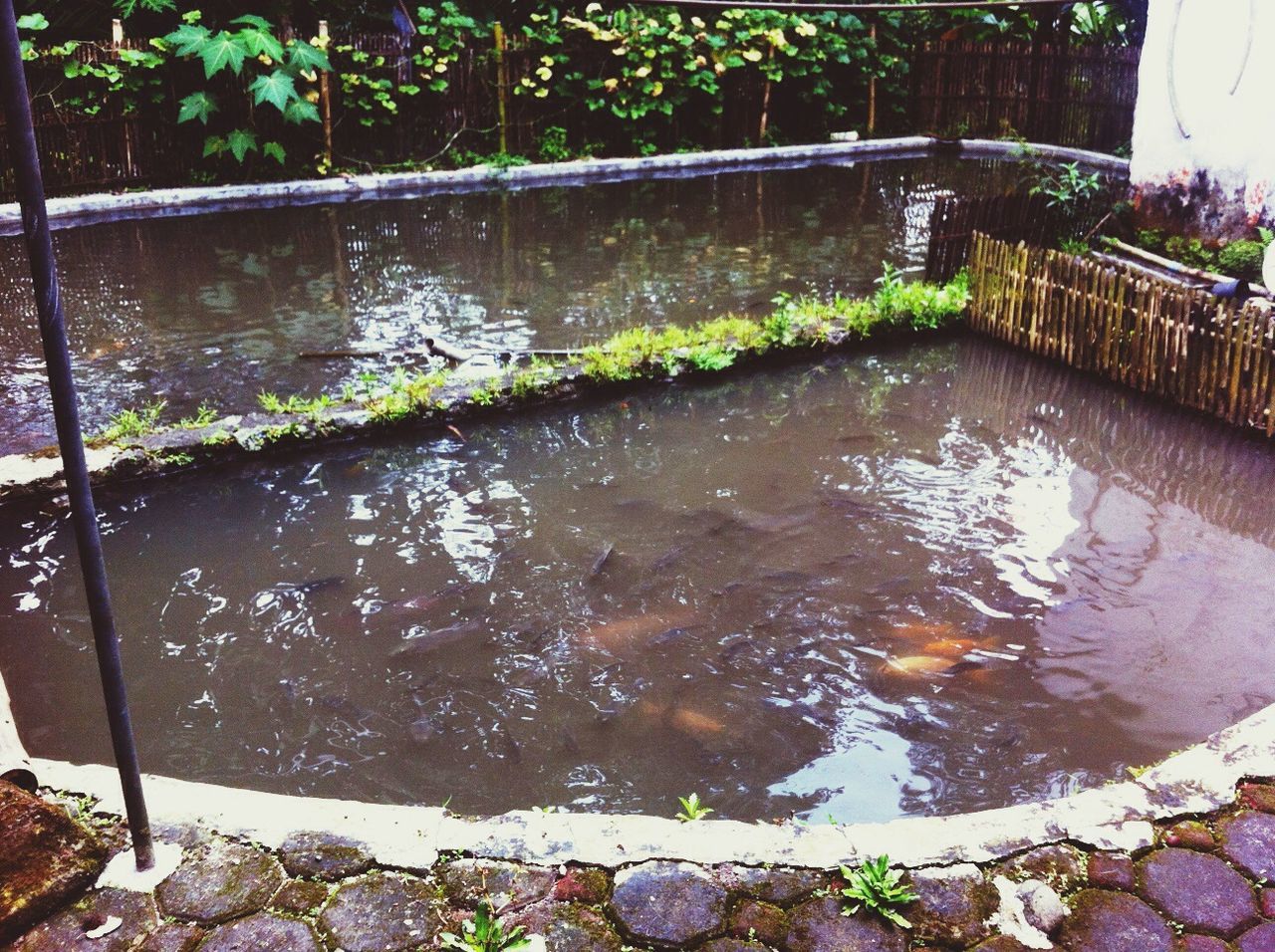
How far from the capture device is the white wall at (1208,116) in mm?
9344

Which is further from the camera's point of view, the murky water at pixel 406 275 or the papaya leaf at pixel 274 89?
the papaya leaf at pixel 274 89

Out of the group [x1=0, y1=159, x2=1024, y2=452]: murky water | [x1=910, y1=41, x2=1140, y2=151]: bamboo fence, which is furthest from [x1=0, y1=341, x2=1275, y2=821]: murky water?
[x1=910, y1=41, x2=1140, y2=151]: bamboo fence

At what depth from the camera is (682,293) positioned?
10.3 meters

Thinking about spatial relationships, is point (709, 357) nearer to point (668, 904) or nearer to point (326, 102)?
point (668, 904)

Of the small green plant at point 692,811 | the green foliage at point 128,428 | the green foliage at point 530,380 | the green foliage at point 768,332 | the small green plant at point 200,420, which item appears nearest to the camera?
the small green plant at point 692,811

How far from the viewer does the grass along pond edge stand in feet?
→ 20.4

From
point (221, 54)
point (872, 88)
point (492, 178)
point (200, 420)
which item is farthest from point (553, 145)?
point (200, 420)

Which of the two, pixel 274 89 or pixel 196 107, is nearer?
pixel 196 107

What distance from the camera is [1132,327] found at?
7816mm

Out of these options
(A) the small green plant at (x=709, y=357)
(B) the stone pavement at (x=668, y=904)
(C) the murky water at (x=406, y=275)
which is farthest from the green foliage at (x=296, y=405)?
(B) the stone pavement at (x=668, y=904)

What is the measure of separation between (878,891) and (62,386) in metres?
2.46

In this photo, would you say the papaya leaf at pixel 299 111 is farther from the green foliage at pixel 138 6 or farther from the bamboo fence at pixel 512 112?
the green foliage at pixel 138 6

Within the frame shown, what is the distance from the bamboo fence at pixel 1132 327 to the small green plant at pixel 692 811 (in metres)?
5.25

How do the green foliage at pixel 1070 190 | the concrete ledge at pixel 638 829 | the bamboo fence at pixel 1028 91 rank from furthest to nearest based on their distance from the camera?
the bamboo fence at pixel 1028 91, the green foliage at pixel 1070 190, the concrete ledge at pixel 638 829
